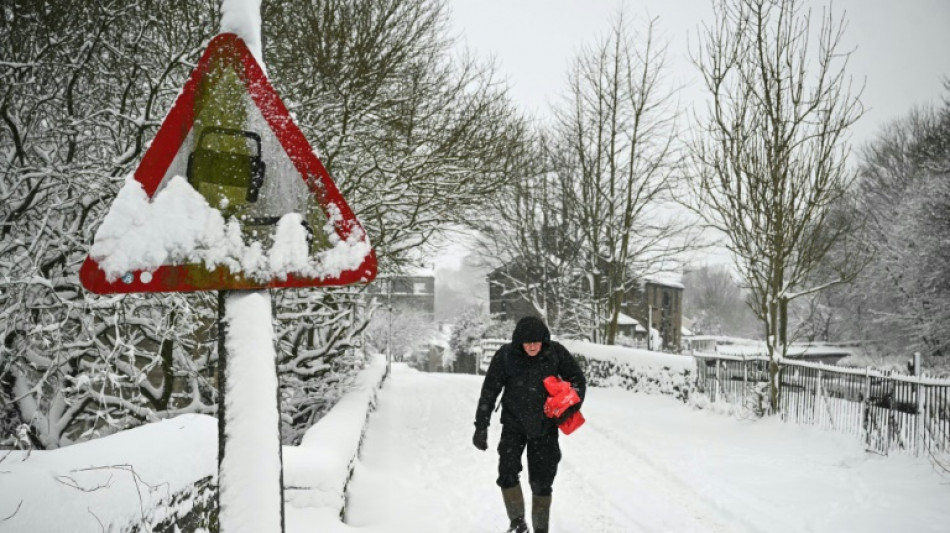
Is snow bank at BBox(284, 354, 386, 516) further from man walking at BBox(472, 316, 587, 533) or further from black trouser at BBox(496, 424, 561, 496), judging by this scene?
black trouser at BBox(496, 424, 561, 496)

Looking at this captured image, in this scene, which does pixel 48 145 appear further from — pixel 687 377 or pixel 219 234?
pixel 687 377

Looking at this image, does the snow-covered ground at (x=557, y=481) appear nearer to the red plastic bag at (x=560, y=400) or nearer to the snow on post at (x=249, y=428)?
the snow on post at (x=249, y=428)

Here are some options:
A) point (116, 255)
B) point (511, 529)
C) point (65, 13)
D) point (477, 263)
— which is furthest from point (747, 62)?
point (477, 263)

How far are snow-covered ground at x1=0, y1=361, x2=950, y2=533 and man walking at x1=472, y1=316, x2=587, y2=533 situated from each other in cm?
59

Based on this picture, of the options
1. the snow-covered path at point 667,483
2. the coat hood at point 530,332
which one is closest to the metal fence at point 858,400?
the snow-covered path at point 667,483

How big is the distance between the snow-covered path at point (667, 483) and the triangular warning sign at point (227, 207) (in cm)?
368

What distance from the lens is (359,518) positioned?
4.88 meters

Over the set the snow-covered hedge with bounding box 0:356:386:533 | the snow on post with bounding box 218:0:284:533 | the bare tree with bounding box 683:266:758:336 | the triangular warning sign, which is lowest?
the bare tree with bounding box 683:266:758:336

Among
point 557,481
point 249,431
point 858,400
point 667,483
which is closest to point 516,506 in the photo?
point 557,481

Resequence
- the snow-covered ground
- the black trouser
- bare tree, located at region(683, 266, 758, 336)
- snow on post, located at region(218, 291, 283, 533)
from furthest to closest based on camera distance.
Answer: bare tree, located at region(683, 266, 758, 336)
the black trouser
the snow-covered ground
snow on post, located at region(218, 291, 283, 533)

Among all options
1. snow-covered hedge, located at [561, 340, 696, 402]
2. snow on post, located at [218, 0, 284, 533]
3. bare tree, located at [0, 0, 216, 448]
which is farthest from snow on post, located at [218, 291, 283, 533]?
snow-covered hedge, located at [561, 340, 696, 402]

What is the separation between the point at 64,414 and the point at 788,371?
10607mm

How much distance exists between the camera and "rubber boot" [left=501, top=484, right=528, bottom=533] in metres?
4.38

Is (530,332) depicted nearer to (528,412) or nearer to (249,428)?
(528,412)
